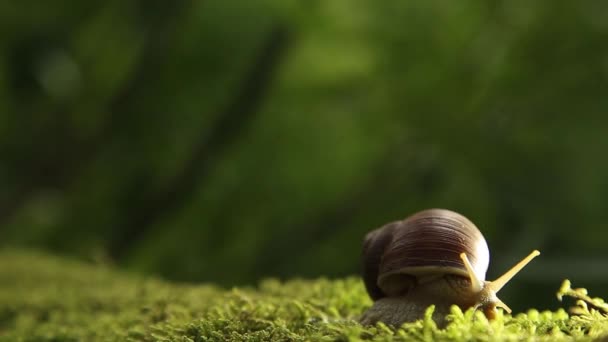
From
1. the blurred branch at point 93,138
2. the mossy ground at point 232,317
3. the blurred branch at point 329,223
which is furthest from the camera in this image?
the blurred branch at point 329,223

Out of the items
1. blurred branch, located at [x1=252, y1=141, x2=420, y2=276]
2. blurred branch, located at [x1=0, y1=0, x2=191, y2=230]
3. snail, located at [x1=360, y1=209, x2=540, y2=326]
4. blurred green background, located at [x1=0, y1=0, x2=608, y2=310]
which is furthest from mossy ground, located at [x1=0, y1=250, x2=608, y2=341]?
blurred branch, located at [x1=252, y1=141, x2=420, y2=276]

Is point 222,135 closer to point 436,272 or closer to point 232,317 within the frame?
point 232,317

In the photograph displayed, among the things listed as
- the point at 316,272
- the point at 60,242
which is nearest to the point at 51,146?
the point at 60,242

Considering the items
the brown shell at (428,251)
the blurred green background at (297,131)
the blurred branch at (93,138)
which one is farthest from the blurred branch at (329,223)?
the brown shell at (428,251)

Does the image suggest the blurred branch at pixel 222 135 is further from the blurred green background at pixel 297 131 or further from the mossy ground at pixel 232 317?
the mossy ground at pixel 232 317

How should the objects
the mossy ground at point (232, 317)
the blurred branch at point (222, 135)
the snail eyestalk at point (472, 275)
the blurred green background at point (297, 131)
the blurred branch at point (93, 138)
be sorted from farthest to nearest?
1. the blurred branch at point (222, 135)
2. the blurred branch at point (93, 138)
3. the blurred green background at point (297, 131)
4. the snail eyestalk at point (472, 275)
5. the mossy ground at point (232, 317)

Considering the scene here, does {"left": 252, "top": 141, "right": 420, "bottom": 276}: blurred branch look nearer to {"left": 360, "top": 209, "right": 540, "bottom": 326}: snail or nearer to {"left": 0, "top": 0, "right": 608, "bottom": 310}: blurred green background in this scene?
{"left": 0, "top": 0, "right": 608, "bottom": 310}: blurred green background
